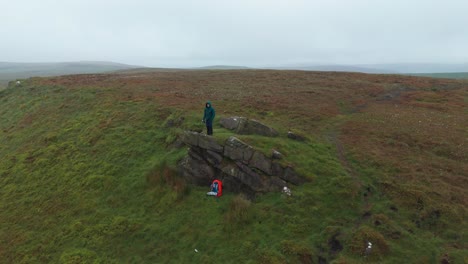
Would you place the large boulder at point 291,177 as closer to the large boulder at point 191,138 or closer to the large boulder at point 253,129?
the large boulder at point 253,129

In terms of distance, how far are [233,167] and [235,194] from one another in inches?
77.4

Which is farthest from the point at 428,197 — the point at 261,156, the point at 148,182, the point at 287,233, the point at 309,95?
the point at 309,95

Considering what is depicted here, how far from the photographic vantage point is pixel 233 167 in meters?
22.6

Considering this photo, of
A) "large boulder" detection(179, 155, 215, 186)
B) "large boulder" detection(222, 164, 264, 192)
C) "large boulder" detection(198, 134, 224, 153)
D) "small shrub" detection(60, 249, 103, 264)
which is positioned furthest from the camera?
"large boulder" detection(179, 155, 215, 186)

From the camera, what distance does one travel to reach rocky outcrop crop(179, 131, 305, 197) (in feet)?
71.6

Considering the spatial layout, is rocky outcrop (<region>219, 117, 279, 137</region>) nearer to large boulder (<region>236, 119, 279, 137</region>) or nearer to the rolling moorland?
large boulder (<region>236, 119, 279, 137</region>)

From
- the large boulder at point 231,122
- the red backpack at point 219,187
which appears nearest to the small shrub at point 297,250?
the red backpack at point 219,187

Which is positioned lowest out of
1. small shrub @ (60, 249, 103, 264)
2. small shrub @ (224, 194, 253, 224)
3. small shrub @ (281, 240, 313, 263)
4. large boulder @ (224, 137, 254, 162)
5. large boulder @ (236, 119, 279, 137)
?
small shrub @ (60, 249, 103, 264)

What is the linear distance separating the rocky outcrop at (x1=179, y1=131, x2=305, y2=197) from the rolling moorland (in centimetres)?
83

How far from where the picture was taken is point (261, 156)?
2233 cm

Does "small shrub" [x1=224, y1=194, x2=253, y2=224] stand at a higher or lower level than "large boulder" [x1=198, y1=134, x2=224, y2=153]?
lower

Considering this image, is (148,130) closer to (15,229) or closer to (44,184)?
(44,184)

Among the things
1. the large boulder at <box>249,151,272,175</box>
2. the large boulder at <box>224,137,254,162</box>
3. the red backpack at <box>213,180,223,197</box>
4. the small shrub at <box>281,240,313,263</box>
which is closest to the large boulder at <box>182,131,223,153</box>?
the large boulder at <box>224,137,254,162</box>

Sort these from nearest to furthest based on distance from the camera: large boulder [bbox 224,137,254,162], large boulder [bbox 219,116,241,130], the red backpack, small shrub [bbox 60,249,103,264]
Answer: small shrub [bbox 60,249,103,264] → the red backpack → large boulder [bbox 224,137,254,162] → large boulder [bbox 219,116,241,130]
